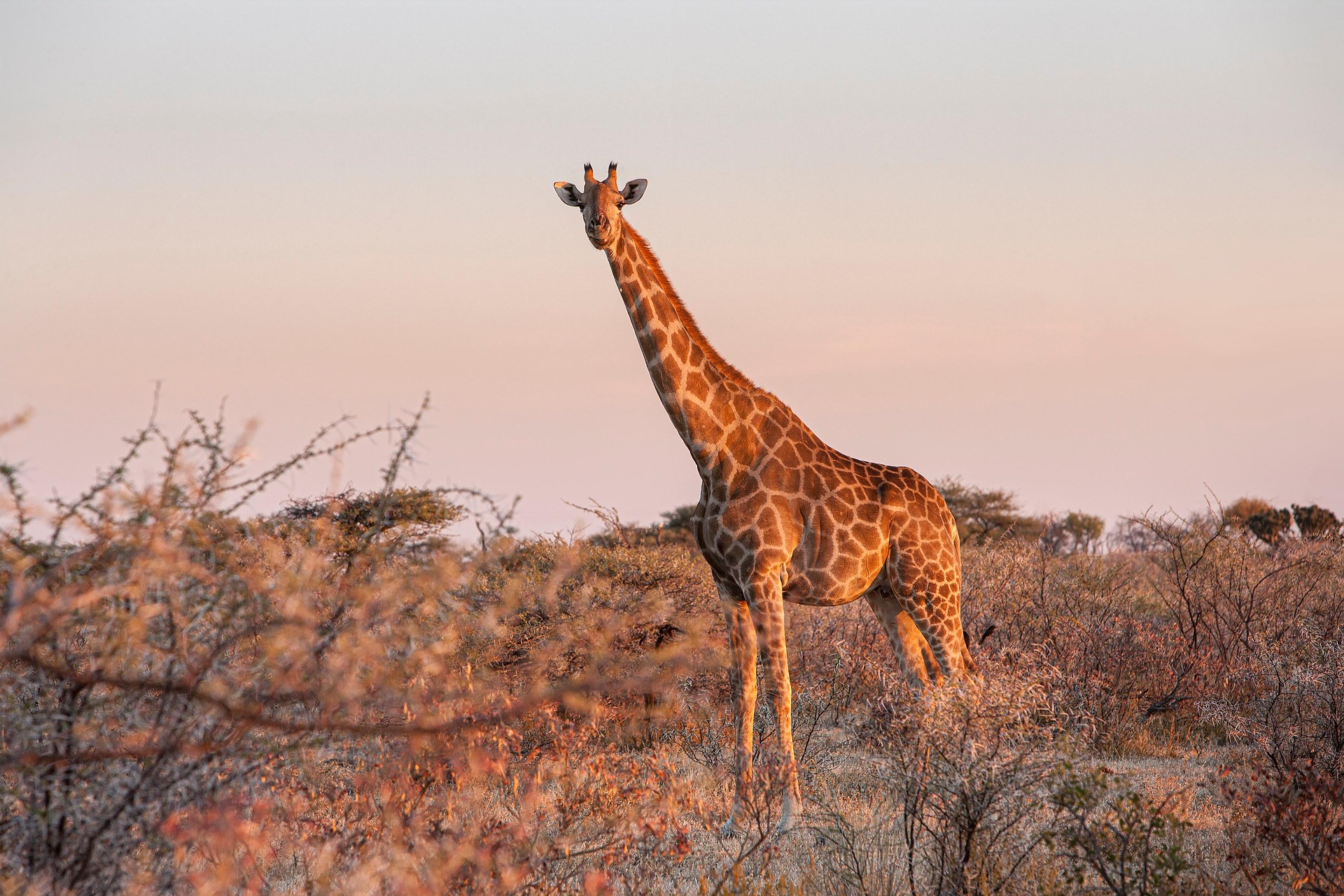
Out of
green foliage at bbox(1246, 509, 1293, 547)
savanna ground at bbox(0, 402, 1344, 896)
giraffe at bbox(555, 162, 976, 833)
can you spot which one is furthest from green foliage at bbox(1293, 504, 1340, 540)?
giraffe at bbox(555, 162, 976, 833)

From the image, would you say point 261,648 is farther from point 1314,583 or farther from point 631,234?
point 1314,583

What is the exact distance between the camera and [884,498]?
7895 millimetres

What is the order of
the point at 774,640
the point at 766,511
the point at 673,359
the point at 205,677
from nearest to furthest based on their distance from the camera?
the point at 205,677 < the point at 774,640 < the point at 766,511 < the point at 673,359

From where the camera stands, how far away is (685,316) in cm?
778

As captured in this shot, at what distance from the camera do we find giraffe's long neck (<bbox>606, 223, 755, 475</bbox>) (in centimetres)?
747

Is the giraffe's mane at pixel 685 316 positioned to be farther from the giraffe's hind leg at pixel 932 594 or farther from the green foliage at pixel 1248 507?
the green foliage at pixel 1248 507

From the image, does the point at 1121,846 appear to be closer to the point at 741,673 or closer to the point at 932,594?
the point at 741,673

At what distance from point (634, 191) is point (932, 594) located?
3.44 m

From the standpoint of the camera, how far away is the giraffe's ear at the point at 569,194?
7520mm

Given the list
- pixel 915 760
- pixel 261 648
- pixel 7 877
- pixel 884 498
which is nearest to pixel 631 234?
pixel 884 498

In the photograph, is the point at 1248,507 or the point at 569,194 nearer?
the point at 569,194

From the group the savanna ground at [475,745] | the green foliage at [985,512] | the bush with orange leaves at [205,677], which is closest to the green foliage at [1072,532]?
the green foliage at [985,512]

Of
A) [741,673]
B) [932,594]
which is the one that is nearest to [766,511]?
[741,673]

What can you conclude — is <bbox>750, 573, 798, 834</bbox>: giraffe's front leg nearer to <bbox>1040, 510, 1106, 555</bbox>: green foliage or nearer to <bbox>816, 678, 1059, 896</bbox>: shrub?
<bbox>816, 678, 1059, 896</bbox>: shrub
